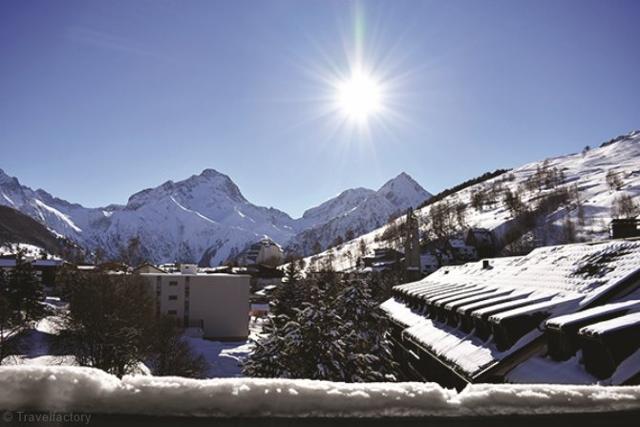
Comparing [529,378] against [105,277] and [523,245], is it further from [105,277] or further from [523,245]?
[523,245]

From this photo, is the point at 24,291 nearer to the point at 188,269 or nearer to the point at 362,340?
the point at 188,269

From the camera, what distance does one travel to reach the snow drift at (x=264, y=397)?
4.66 feet

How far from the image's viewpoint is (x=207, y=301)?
179 feet

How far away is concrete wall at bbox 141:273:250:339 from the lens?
178ft

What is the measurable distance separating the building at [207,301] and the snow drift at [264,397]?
181 feet

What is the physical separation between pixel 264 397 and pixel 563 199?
144181 millimetres

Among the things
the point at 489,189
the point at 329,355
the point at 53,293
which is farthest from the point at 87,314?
the point at 489,189

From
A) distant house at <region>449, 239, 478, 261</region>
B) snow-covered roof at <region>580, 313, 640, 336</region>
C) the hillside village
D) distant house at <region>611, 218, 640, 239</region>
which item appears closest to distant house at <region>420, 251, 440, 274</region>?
distant house at <region>449, 239, 478, 261</region>

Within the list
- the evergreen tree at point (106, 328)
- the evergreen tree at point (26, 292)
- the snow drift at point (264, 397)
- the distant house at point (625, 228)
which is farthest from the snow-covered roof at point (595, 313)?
the evergreen tree at point (26, 292)

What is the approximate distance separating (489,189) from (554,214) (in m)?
65.0

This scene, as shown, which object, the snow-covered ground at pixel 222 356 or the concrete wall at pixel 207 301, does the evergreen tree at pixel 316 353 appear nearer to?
the snow-covered ground at pixel 222 356

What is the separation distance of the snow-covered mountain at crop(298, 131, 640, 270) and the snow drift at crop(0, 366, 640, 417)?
97.7m

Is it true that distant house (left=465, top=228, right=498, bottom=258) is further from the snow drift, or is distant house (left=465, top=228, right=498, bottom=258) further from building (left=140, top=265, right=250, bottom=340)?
the snow drift

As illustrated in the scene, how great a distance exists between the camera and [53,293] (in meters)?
79.2
